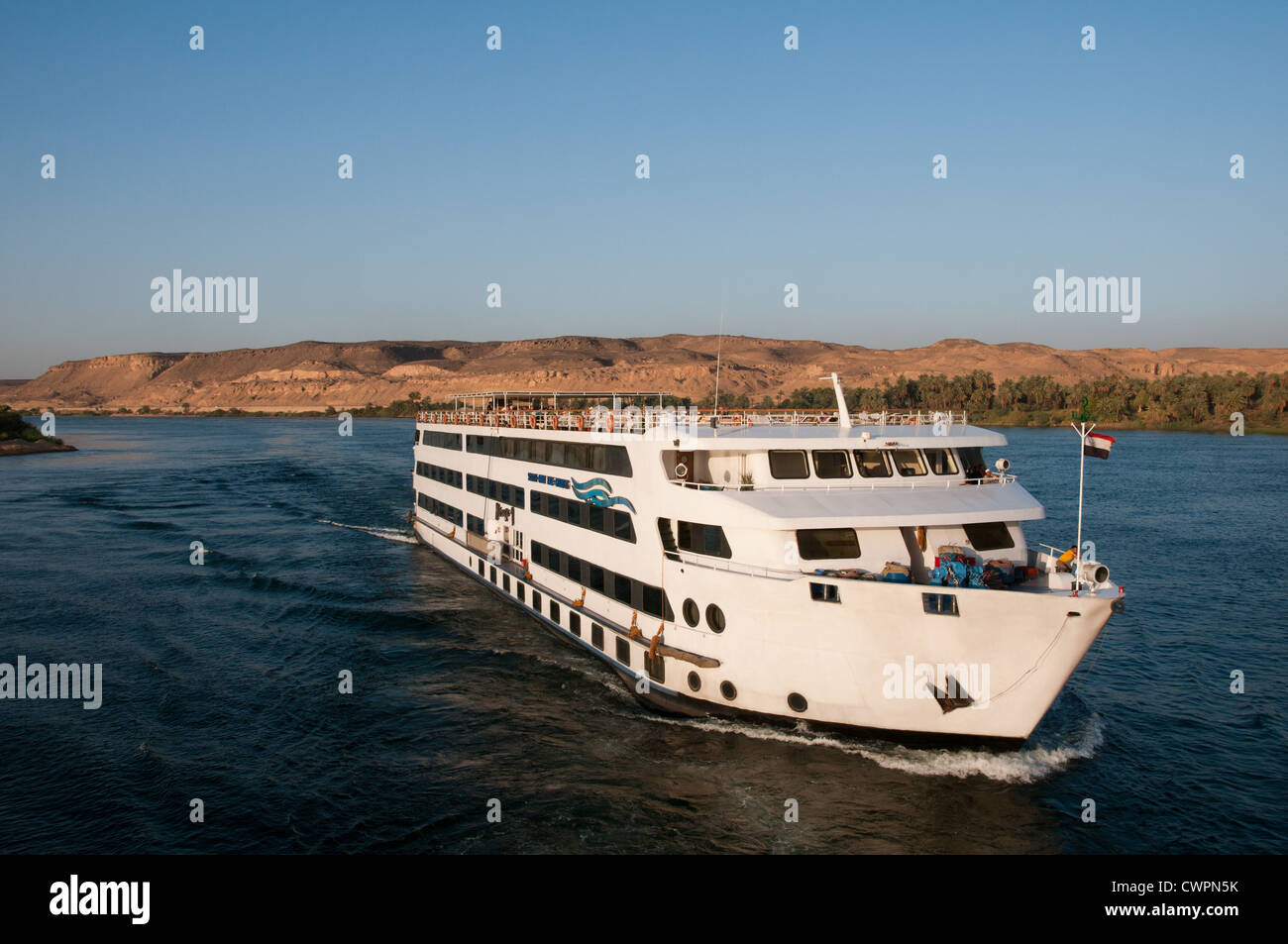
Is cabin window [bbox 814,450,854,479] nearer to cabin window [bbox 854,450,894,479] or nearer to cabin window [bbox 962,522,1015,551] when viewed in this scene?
cabin window [bbox 854,450,894,479]

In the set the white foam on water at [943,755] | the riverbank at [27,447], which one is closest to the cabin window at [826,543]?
the white foam on water at [943,755]

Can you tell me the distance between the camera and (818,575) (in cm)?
1587

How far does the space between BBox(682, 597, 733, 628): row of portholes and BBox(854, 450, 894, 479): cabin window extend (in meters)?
4.59

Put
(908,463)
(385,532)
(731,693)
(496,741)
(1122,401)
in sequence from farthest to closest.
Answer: (1122,401), (385,532), (908,463), (496,741), (731,693)

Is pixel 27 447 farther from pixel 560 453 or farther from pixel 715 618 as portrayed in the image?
pixel 715 618

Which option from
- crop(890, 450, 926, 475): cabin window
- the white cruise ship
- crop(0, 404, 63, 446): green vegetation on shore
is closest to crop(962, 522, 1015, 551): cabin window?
the white cruise ship

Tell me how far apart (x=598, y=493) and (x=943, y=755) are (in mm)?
9958

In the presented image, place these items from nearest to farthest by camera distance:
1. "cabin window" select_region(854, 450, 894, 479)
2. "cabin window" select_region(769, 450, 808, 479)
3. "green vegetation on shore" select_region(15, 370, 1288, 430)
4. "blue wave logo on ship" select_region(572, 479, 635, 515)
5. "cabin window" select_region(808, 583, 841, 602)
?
"cabin window" select_region(808, 583, 841, 602) < "cabin window" select_region(769, 450, 808, 479) < "cabin window" select_region(854, 450, 894, 479) < "blue wave logo on ship" select_region(572, 479, 635, 515) < "green vegetation on shore" select_region(15, 370, 1288, 430)

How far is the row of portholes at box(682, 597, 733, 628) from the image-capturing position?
55.5 feet

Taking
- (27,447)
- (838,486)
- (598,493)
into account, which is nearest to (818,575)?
(838,486)

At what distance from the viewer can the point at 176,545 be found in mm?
39500
